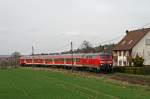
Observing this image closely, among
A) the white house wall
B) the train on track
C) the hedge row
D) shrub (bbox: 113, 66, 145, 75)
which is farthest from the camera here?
the white house wall

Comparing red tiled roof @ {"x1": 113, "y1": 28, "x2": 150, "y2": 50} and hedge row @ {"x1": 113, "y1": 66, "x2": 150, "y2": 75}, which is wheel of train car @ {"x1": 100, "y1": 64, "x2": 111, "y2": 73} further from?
red tiled roof @ {"x1": 113, "y1": 28, "x2": 150, "y2": 50}

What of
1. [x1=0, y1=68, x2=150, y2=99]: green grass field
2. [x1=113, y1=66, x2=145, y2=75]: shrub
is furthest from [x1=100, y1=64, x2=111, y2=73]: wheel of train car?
[x1=0, y1=68, x2=150, y2=99]: green grass field

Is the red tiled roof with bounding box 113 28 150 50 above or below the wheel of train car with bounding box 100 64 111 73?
above

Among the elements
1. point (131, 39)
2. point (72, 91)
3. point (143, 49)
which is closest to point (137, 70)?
point (143, 49)

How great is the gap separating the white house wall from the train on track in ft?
41.0

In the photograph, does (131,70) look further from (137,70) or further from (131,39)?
(131,39)

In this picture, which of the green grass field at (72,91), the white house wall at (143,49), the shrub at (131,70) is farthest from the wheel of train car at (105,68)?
the white house wall at (143,49)

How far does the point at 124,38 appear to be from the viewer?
299ft

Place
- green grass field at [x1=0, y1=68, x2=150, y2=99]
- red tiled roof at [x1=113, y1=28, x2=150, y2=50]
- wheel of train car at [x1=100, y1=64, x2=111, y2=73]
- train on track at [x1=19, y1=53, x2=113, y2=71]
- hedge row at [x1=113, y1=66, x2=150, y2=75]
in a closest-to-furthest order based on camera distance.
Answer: green grass field at [x1=0, y1=68, x2=150, y2=99]
hedge row at [x1=113, y1=66, x2=150, y2=75]
wheel of train car at [x1=100, y1=64, x2=111, y2=73]
train on track at [x1=19, y1=53, x2=113, y2=71]
red tiled roof at [x1=113, y1=28, x2=150, y2=50]

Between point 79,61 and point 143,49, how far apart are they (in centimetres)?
1579

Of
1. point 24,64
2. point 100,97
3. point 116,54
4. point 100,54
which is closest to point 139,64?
point 100,54

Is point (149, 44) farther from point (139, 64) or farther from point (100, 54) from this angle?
point (100, 54)

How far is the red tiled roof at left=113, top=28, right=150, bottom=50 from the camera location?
273 feet

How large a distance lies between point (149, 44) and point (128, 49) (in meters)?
4.34
